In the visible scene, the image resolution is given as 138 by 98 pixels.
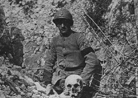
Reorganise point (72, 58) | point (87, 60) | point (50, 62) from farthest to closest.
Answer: point (50, 62), point (72, 58), point (87, 60)

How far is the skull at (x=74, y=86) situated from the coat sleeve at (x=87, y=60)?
24 cm

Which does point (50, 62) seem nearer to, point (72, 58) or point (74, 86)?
point (72, 58)

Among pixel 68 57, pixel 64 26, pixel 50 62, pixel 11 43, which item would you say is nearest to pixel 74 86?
pixel 68 57

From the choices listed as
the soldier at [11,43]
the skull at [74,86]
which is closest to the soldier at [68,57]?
the skull at [74,86]

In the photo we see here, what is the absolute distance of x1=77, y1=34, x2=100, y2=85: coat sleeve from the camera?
4.18 metres

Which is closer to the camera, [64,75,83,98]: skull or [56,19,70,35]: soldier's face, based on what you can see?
[64,75,83,98]: skull

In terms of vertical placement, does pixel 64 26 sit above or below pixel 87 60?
above

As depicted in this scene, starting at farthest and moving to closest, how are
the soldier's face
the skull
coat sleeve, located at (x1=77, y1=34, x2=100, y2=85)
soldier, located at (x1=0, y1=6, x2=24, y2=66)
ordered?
soldier, located at (x1=0, y1=6, x2=24, y2=66)
the soldier's face
coat sleeve, located at (x1=77, y1=34, x2=100, y2=85)
the skull

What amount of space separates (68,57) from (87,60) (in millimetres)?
315

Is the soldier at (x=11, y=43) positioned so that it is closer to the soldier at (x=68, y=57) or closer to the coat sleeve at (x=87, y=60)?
the soldier at (x=68, y=57)

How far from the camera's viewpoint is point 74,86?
3.88 m

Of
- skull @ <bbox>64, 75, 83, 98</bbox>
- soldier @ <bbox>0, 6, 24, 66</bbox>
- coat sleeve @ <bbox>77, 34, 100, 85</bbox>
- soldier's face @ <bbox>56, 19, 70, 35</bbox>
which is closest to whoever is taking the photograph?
skull @ <bbox>64, 75, 83, 98</bbox>

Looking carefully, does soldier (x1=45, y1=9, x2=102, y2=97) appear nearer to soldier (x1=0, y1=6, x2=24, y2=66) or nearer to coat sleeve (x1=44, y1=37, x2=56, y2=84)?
coat sleeve (x1=44, y1=37, x2=56, y2=84)

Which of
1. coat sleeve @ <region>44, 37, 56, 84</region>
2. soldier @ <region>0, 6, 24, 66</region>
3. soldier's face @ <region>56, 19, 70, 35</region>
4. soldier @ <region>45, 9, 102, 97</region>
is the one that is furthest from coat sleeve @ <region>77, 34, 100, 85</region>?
soldier @ <region>0, 6, 24, 66</region>
